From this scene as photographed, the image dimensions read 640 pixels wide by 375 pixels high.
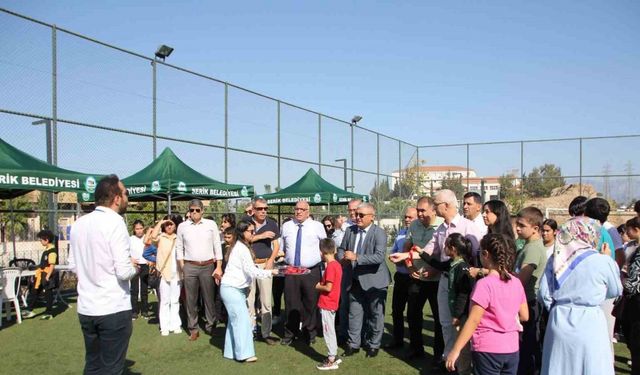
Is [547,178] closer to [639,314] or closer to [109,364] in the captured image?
[639,314]

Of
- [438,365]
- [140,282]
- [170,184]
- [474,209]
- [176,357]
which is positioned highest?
[170,184]

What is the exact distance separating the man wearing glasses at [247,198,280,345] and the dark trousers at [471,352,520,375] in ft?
11.7

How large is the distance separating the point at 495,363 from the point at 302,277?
357cm

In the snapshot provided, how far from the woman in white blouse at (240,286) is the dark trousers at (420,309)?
5.44ft

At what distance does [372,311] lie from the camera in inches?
228

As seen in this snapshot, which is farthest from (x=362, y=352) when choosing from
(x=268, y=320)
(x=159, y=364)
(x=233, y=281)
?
(x=159, y=364)

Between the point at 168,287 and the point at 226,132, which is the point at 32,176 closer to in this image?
the point at 168,287

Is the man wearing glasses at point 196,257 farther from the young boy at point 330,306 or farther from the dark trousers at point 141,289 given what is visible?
the young boy at point 330,306

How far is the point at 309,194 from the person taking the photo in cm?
1174

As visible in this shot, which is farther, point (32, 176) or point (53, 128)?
point (53, 128)

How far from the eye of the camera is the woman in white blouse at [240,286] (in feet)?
18.0

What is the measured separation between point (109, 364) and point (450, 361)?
7.79 feet

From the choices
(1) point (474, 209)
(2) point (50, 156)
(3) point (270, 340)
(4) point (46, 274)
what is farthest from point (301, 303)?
(2) point (50, 156)

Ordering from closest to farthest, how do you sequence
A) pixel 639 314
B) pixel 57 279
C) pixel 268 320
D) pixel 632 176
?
pixel 639 314
pixel 268 320
pixel 57 279
pixel 632 176
